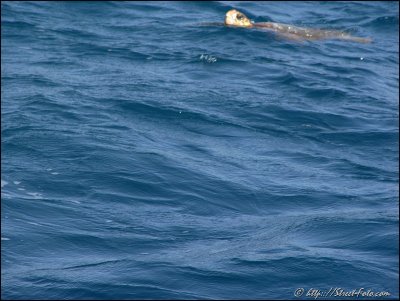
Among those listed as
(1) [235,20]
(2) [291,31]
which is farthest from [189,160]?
(2) [291,31]

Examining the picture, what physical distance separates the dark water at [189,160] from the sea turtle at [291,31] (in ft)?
1.54

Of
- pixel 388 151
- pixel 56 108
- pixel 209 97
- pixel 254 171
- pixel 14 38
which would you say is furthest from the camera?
pixel 14 38

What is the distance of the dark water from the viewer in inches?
296

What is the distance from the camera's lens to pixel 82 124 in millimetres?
12484

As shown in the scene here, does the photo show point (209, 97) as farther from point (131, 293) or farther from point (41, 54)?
point (131, 293)

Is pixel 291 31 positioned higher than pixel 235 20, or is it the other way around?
pixel 235 20

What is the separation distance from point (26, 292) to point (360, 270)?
9.81 feet

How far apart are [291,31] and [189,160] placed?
9756 millimetres

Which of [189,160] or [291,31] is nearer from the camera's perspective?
[189,160]

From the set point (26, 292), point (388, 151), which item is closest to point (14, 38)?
point (388, 151)

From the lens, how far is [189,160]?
11.3 meters

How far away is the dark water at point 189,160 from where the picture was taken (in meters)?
7.53

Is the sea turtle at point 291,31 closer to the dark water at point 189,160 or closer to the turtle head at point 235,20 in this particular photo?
the turtle head at point 235,20

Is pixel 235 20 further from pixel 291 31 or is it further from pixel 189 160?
pixel 189 160
